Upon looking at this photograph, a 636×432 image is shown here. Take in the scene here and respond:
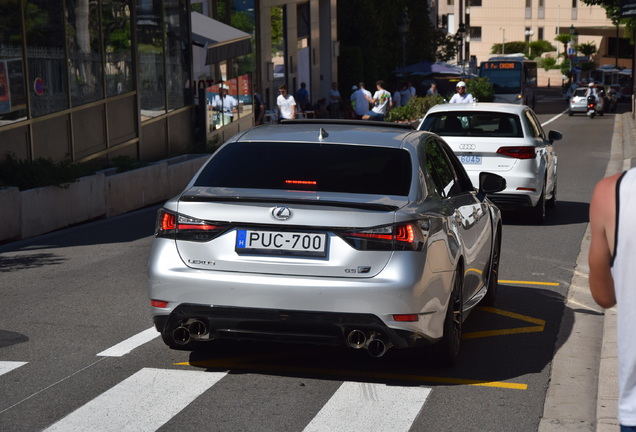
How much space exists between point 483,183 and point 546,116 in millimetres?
53476

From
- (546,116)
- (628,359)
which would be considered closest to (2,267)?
(628,359)

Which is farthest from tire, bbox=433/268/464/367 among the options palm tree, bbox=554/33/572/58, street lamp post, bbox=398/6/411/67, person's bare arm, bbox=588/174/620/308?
palm tree, bbox=554/33/572/58

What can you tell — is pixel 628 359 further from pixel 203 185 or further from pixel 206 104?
pixel 206 104

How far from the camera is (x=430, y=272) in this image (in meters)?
6.56

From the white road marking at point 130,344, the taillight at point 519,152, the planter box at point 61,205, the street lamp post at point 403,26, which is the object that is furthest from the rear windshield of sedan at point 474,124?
the street lamp post at point 403,26

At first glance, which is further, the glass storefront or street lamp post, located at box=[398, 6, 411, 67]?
street lamp post, located at box=[398, 6, 411, 67]

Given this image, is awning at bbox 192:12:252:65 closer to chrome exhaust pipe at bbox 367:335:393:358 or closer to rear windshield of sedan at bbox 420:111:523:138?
rear windshield of sedan at bbox 420:111:523:138

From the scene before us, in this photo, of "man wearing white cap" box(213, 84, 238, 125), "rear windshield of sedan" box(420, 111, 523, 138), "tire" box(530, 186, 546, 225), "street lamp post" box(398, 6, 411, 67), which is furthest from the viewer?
"street lamp post" box(398, 6, 411, 67)

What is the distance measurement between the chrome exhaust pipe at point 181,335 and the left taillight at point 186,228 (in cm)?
52

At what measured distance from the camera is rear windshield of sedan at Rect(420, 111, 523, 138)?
589 inches

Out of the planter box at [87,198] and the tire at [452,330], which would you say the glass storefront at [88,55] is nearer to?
the planter box at [87,198]

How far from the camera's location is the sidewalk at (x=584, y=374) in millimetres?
6004

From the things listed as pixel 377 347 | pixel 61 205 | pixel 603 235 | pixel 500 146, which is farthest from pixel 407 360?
pixel 61 205

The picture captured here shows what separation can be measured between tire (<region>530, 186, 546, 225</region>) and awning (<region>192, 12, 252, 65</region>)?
542 inches
